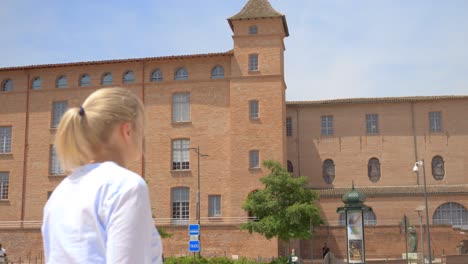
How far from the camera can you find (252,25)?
1853 inches

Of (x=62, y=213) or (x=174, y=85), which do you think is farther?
(x=174, y=85)

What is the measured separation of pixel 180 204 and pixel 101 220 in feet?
147

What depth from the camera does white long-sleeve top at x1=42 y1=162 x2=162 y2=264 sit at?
2.21 meters

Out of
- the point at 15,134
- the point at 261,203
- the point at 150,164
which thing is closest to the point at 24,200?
the point at 15,134

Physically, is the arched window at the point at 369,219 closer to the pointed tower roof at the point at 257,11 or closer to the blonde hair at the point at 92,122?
the pointed tower roof at the point at 257,11

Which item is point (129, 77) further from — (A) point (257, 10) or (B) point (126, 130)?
(B) point (126, 130)

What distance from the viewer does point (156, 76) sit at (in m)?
49.2

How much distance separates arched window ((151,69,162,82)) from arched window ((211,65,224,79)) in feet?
14.4

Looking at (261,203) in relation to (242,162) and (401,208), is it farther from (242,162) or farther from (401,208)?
(401,208)

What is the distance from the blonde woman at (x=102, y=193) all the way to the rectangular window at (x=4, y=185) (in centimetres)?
5057

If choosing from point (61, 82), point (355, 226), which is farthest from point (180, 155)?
point (355, 226)

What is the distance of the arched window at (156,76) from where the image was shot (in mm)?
49062


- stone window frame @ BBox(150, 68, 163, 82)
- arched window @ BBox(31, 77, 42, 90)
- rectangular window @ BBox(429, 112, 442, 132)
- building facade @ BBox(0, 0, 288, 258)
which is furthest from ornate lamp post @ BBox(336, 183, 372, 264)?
arched window @ BBox(31, 77, 42, 90)

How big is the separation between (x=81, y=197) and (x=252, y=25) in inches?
1790
